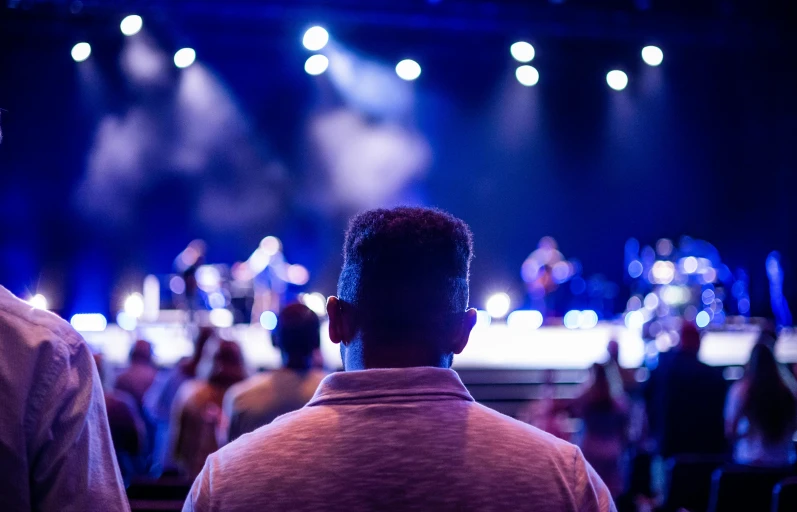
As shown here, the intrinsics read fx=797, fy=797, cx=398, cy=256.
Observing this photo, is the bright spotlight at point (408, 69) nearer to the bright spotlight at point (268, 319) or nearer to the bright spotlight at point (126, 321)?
the bright spotlight at point (268, 319)

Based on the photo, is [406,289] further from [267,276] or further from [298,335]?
[267,276]

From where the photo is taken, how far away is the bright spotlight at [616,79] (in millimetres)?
12680

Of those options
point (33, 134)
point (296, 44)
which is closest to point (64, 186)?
Result: point (33, 134)

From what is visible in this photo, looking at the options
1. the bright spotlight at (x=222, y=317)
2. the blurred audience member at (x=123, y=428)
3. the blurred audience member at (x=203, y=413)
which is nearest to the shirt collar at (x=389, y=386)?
the blurred audience member at (x=203, y=413)

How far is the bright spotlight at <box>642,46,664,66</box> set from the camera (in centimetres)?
1190

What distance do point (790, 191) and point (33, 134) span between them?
12.1m

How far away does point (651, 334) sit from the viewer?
10.9m

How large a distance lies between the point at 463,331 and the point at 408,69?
38.6ft

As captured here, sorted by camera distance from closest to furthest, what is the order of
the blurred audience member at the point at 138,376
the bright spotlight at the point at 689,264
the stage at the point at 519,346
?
1. the blurred audience member at the point at 138,376
2. the stage at the point at 519,346
3. the bright spotlight at the point at 689,264

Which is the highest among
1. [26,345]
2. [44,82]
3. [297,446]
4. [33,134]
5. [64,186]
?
[44,82]

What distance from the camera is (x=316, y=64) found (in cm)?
1232

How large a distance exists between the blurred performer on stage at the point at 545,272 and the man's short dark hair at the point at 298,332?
9.65 meters

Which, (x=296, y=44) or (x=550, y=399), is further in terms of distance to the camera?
(x=296, y=44)

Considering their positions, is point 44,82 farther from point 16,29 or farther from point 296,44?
point 296,44
